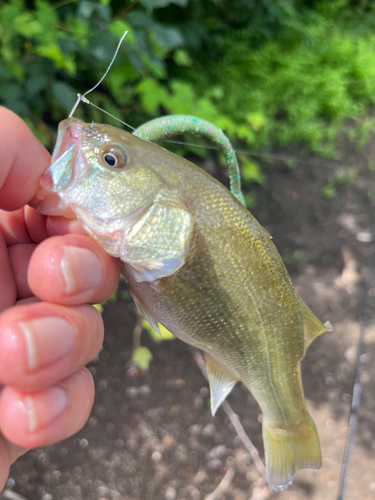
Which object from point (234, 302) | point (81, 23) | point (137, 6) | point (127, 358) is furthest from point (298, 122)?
point (234, 302)

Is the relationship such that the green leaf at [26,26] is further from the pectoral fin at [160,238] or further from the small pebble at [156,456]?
the small pebble at [156,456]

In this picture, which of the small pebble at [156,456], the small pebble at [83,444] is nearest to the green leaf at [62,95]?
the small pebble at [83,444]

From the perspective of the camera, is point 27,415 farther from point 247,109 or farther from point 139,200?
point 247,109

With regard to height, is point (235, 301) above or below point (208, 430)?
above

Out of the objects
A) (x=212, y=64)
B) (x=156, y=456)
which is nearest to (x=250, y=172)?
(x=212, y=64)

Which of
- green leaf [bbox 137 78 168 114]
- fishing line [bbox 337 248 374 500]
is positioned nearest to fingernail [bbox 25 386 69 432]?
green leaf [bbox 137 78 168 114]

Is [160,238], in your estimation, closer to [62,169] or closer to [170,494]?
[62,169]

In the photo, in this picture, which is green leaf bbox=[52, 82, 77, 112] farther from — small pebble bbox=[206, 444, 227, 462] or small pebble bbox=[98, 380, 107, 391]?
small pebble bbox=[206, 444, 227, 462]
